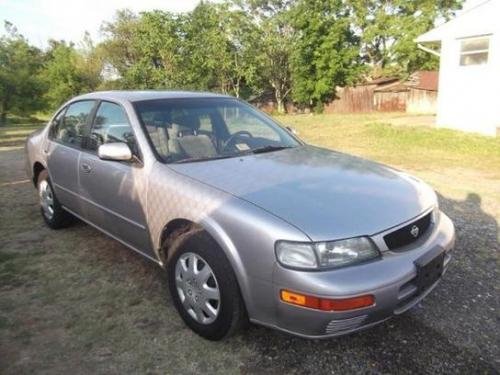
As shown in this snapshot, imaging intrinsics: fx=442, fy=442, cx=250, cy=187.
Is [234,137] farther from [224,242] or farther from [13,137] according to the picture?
[13,137]

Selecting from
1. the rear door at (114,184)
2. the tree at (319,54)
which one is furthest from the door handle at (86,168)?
the tree at (319,54)

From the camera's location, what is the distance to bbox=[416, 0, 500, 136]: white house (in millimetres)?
13578

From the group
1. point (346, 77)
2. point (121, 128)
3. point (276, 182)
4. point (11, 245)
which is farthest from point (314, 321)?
point (346, 77)

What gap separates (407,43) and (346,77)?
594 cm

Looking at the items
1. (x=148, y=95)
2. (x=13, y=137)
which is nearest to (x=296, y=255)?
(x=148, y=95)

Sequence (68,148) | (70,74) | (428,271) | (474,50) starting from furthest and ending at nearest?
(70,74) < (474,50) < (68,148) < (428,271)

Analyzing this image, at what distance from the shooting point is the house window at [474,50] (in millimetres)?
14023

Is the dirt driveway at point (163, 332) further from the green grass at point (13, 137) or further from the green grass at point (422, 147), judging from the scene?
the green grass at point (13, 137)

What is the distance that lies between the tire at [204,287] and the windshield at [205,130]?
2.48ft

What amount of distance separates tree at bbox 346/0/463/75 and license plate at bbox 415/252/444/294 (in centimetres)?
3668

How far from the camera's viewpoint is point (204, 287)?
2.78 metres

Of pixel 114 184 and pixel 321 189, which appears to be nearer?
pixel 321 189

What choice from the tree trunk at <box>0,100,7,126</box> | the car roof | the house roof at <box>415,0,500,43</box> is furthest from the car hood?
the tree trunk at <box>0,100,7,126</box>

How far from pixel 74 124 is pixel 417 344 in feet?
12.2
